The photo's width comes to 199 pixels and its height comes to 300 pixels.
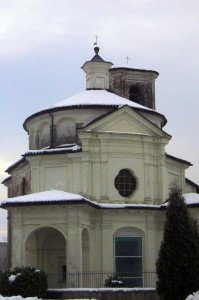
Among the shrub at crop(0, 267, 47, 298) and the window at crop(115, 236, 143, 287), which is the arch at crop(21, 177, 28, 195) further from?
the shrub at crop(0, 267, 47, 298)

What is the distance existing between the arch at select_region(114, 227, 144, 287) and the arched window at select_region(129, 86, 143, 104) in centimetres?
1301

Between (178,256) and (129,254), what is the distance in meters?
8.96

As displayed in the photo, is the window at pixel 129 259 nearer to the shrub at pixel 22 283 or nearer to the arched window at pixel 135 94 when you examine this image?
the shrub at pixel 22 283

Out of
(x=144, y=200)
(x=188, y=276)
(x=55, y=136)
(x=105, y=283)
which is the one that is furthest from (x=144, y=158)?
(x=188, y=276)

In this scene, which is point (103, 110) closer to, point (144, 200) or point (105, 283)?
point (144, 200)

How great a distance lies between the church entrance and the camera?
116 feet

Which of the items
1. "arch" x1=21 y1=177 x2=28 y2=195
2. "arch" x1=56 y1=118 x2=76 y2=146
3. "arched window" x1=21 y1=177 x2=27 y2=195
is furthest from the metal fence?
"arch" x1=56 y1=118 x2=76 y2=146

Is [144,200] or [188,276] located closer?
[188,276]

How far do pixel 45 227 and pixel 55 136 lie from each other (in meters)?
6.55

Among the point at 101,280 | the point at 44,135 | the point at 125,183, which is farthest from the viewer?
the point at 44,135

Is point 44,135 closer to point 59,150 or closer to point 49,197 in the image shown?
point 59,150

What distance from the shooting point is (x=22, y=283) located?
29.9m

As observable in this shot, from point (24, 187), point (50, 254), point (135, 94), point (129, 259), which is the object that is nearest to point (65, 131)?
point (24, 187)

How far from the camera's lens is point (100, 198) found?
36406mm
